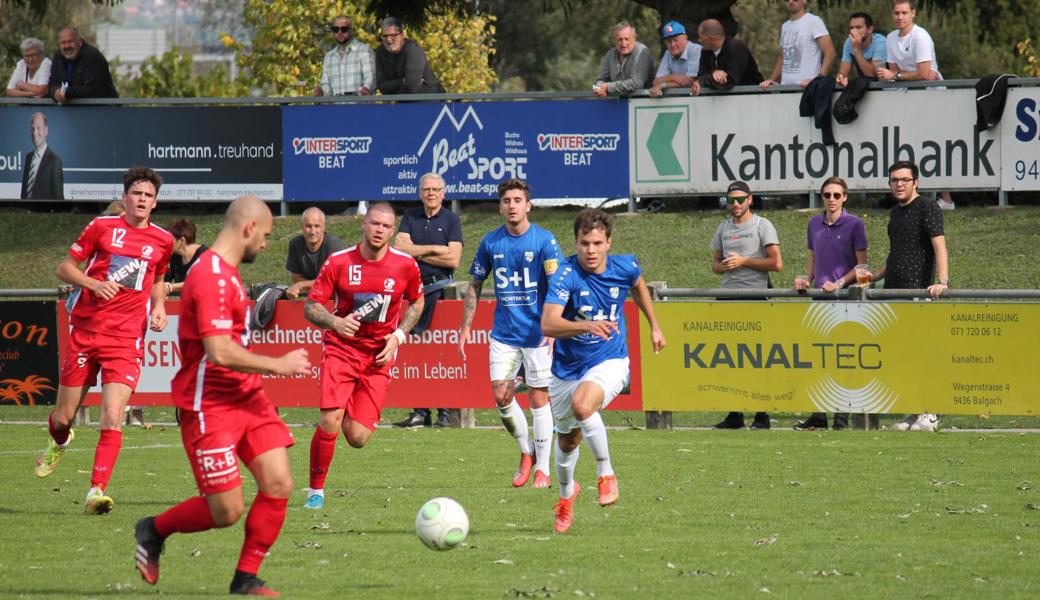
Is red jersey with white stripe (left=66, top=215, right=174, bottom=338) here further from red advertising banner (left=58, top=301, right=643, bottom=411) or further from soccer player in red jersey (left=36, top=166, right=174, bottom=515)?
red advertising banner (left=58, top=301, right=643, bottom=411)

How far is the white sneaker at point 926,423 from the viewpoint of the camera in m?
15.7

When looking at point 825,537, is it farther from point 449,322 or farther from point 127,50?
point 127,50

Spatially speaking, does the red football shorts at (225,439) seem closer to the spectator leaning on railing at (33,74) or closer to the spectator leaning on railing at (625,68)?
the spectator leaning on railing at (625,68)

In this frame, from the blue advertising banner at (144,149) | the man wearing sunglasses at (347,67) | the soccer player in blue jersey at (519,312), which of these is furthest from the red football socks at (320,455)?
the man wearing sunglasses at (347,67)

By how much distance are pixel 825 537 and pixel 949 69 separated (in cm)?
3580

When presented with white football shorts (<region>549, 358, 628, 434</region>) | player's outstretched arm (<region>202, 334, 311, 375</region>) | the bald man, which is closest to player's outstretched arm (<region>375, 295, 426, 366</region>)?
white football shorts (<region>549, 358, 628, 434</region>)

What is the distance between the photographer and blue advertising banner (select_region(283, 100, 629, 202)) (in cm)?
2031

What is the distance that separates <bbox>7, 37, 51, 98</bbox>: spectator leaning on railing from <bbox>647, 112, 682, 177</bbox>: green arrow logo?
888 cm

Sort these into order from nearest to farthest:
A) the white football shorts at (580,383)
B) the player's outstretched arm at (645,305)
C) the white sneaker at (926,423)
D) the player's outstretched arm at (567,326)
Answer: the player's outstretched arm at (567,326)
the white football shorts at (580,383)
the player's outstretched arm at (645,305)
the white sneaker at (926,423)

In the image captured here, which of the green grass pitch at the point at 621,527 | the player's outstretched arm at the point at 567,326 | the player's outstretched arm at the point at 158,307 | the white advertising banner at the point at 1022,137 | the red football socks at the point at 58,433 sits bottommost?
the green grass pitch at the point at 621,527

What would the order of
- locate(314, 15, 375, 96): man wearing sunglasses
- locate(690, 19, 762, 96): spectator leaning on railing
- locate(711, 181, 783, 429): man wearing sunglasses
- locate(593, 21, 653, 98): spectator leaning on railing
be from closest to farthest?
locate(711, 181, 783, 429): man wearing sunglasses → locate(690, 19, 762, 96): spectator leaning on railing → locate(593, 21, 653, 98): spectator leaning on railing → locate(314, 15, 375, 96): man wearing sunglasses

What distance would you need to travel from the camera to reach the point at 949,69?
1684 inches

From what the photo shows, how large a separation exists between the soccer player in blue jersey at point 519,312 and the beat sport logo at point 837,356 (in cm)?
411

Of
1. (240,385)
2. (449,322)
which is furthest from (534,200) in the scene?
(240,385)
